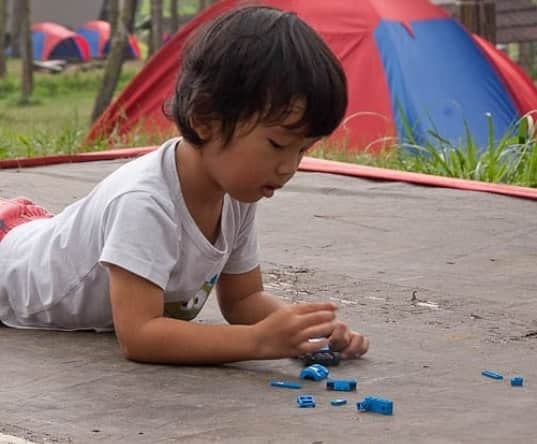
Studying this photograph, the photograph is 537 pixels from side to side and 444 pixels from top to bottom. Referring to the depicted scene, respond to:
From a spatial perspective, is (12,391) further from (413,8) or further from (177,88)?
(413,8)

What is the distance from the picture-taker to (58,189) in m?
4.57

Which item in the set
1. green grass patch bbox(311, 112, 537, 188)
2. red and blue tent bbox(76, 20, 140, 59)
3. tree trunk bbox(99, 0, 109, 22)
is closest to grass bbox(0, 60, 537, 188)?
green grass patch bbox(311, 112, 537, 188)

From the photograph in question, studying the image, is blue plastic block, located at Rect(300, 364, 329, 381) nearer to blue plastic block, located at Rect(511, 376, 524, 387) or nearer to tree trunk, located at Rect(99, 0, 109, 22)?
blue plastic block, located at Rect(511, 376, 524, 387)

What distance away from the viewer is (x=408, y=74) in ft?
23.8

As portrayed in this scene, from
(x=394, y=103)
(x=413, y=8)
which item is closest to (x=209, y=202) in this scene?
(x=394, y=103)

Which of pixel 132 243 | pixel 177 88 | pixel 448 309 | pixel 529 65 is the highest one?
pixel 177 88

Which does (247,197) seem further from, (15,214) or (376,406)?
(15,214)

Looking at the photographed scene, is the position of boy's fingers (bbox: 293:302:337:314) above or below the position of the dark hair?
below

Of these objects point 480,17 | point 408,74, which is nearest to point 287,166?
point 408,74

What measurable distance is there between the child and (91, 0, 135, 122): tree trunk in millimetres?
7101

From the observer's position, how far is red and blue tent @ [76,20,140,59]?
22422 millimetres

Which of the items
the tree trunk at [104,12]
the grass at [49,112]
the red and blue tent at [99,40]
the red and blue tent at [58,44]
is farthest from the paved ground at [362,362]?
the tree trunk at [104,12]

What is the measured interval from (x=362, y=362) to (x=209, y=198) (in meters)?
0.40

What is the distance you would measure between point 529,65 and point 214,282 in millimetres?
11523
